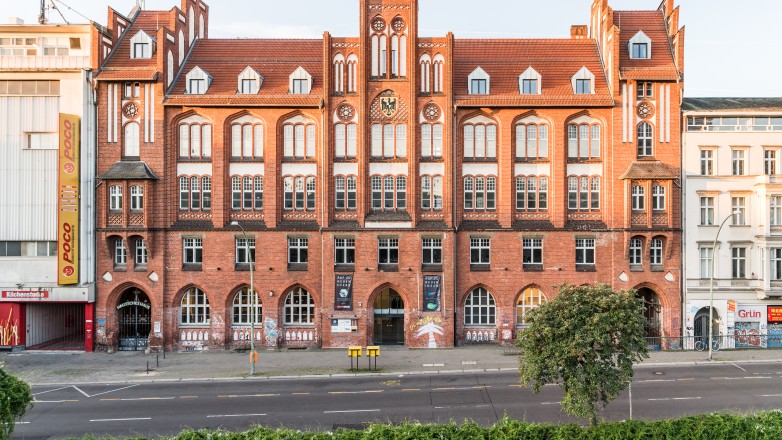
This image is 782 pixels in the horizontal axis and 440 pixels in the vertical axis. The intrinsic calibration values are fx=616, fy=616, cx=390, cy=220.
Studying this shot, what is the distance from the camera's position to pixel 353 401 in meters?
28.3

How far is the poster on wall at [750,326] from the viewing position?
4059 cm

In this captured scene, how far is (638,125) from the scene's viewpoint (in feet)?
136

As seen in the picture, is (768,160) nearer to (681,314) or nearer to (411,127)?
(681,314)

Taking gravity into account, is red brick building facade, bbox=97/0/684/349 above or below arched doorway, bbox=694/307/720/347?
above

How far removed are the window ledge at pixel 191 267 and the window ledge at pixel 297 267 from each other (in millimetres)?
6029

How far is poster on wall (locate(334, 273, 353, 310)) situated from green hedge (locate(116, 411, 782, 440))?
2202 cm

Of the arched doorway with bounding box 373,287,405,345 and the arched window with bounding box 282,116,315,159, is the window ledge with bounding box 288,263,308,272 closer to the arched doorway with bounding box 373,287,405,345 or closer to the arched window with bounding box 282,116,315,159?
the arched doorway with bounding box 373,287,405,345

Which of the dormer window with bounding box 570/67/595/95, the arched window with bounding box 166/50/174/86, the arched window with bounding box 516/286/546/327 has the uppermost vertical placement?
the arched window with bounding box 166/50/174/86

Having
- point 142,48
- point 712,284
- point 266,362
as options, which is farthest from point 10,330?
point 712,284

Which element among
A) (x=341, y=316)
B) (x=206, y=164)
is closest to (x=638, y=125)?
(x=341, y=316)

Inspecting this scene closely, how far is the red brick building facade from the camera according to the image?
41.2 meters

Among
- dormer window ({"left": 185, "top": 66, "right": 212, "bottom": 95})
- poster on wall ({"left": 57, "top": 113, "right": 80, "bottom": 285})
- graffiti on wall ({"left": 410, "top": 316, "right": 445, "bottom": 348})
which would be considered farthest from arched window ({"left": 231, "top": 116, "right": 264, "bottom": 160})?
graffiti on wall ({"left": 410, "top": 316, "right": 445, "bottom": 348})

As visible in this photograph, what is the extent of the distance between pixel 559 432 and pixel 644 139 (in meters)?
28.5

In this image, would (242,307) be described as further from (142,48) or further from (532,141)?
(532,141)
